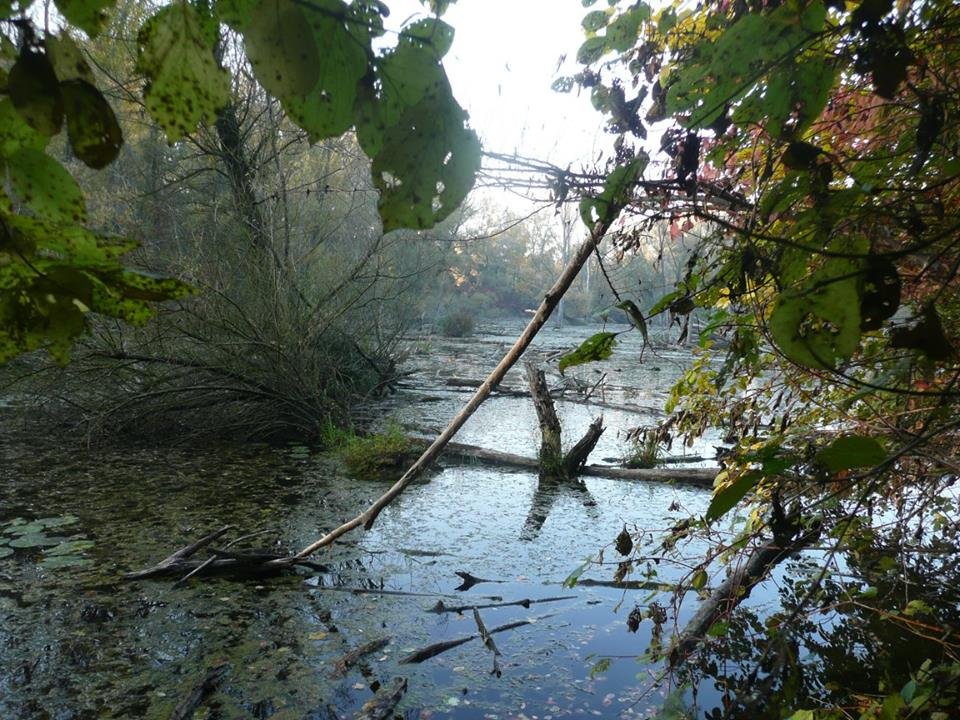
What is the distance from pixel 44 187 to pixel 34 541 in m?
4.23

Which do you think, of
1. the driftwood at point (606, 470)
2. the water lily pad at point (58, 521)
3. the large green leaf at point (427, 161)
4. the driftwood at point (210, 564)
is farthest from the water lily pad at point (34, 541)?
the large green leaf at point (427, 161)

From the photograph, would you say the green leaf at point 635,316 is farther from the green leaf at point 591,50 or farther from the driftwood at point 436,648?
the driftwood at point 436,648

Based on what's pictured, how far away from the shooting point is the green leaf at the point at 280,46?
12.0 inches

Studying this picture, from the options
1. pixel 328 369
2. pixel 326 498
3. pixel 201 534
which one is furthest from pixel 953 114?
pixel 328 369

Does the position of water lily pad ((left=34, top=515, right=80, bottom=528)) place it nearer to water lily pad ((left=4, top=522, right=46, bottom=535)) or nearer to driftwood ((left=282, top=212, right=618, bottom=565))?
water lily pad ((left=4, top=522, right=46, bottom=535))

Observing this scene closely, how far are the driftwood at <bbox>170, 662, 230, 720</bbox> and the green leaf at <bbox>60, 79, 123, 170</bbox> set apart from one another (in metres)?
2.45

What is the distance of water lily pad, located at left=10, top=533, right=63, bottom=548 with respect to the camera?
12.3ft

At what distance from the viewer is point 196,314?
19.1ft

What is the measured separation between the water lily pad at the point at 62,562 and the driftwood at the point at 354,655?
1.66 meters

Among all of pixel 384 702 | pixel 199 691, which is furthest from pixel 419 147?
pixel 199 691

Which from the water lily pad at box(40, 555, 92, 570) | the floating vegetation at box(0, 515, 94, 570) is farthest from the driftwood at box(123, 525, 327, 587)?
the floating vegetation at box(0, 515, 94, 570)

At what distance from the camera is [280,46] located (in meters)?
0.31

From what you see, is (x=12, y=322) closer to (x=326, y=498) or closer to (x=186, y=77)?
(x=186, y=77)

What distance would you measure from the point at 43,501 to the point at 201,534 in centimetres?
132
